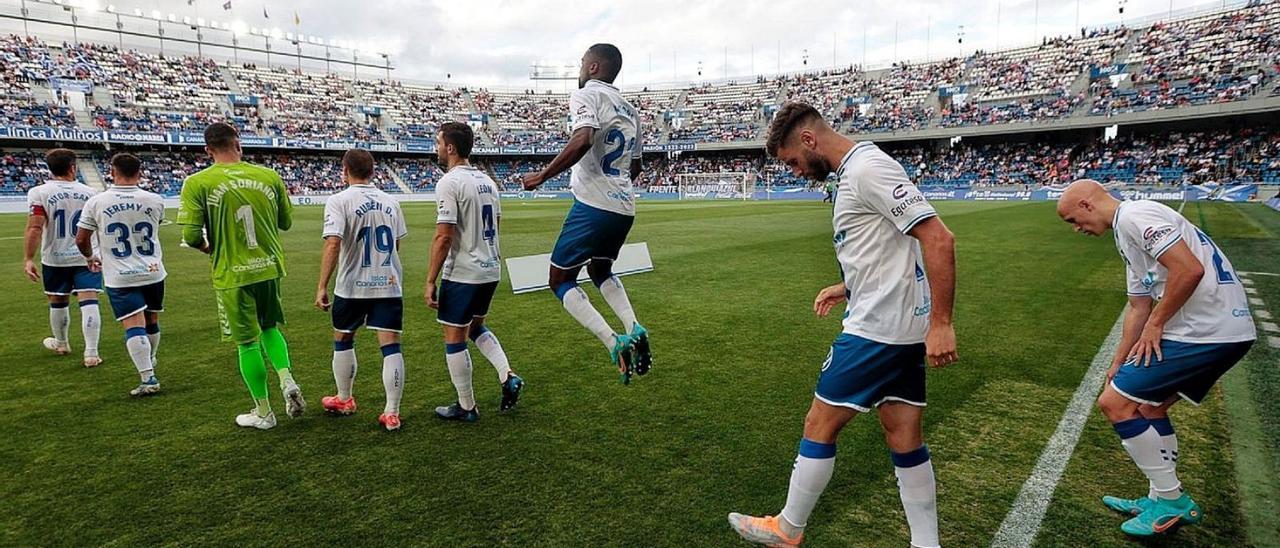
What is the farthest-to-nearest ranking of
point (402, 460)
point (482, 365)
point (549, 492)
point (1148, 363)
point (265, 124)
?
point (265, 124) → point (482, 365) → point (402, 460) → point (549, 492) → point (1148, 363)

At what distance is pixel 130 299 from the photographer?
19.2 ft

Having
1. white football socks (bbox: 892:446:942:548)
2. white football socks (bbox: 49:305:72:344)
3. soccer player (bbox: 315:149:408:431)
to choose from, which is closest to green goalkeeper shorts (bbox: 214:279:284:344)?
soccer player (bbox: 315:149:408:431)

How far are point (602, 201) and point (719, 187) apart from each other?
172 feet

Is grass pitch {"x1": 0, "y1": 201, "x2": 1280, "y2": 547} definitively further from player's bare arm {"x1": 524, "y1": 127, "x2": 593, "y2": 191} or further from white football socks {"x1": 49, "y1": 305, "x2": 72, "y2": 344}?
player's bare arm {"x1": 524, "y1": 127, "x2": 593, "y2": 191}

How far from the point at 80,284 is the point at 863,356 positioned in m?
8.00

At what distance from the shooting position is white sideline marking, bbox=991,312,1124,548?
327 centimetres

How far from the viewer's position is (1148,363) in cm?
325

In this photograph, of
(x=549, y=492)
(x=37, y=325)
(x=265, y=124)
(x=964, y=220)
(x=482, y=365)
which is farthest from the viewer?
(x=265, y=124)

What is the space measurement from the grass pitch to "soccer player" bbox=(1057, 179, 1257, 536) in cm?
27

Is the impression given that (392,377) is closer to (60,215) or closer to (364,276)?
(364,276)

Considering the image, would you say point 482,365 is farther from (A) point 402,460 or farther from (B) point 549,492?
(B) point 549,492

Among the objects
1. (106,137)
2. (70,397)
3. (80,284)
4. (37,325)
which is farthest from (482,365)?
(106,137)

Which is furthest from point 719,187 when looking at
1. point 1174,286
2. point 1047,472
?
point 1174,286

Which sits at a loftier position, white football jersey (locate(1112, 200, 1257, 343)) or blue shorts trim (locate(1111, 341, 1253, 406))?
white football jersey (locate(1112, 200, 1257, 343))
